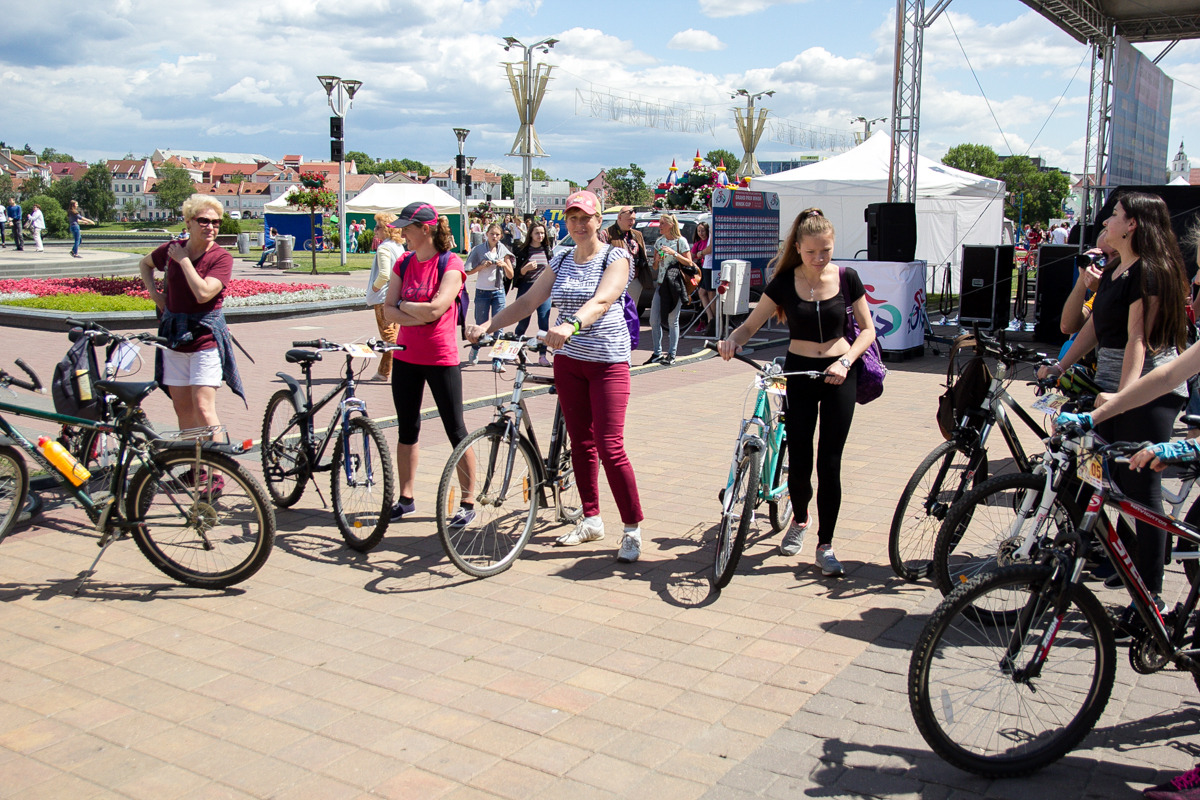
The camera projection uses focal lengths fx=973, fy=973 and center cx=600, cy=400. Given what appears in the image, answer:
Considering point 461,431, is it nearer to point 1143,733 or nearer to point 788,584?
point 788,584

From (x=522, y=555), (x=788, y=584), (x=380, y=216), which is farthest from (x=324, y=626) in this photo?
(x=380, y=216)

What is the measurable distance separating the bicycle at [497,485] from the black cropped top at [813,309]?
1229 mm

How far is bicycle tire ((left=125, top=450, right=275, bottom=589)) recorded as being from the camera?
14.6 ft

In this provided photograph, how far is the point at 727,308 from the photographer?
1402 centimetres

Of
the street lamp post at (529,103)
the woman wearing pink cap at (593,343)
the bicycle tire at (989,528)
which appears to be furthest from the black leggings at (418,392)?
the street lamp post at (529,103)

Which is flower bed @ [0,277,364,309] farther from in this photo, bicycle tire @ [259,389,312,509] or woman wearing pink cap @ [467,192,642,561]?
woman wearing pink cap @ [467,192,642,561]

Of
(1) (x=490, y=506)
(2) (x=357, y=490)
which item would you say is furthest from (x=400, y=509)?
(1) (x=490, y=506)

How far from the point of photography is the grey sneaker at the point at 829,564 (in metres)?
4.80

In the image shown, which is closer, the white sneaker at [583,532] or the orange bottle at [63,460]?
the orange bottle at [63,460]

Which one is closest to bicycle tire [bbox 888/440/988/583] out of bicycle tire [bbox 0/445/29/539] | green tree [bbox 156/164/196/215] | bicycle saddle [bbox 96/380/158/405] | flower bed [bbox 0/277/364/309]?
bicycle saddle [bbox 96/380/158/405]

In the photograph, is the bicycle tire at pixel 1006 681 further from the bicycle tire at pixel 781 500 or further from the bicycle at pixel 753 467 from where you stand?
the bicycle tire at pixel 781 500

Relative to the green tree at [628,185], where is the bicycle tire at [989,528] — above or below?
below

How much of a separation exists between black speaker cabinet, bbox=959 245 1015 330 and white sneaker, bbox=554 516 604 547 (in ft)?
39.3

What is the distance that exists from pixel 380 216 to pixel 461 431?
4.60 m
